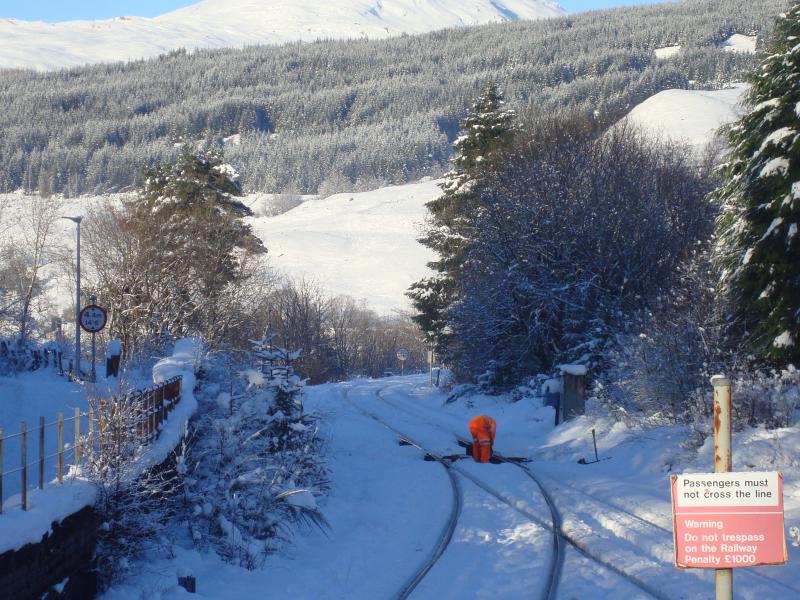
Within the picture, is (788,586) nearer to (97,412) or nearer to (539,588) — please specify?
(539,588)

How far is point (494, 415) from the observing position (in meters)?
27.3

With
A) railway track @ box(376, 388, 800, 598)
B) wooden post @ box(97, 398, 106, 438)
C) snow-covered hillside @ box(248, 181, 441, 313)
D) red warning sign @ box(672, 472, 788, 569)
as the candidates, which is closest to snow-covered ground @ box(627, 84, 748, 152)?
snow-covered hillside @ box(248, 181, 441, 313)

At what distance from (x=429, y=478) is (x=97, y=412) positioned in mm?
8227

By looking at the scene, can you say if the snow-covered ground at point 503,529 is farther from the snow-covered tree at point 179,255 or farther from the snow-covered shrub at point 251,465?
A: the snow-covered tree at point 179,255

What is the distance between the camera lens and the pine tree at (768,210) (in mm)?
15344

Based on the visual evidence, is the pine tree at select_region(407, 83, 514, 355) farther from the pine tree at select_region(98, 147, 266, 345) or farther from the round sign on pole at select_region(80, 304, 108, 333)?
the round sign on pole at select_region(80, 304, 108, 333)

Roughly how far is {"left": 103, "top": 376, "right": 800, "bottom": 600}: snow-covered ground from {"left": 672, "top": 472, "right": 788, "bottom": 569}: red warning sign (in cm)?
451

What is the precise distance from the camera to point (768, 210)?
53.0 feet

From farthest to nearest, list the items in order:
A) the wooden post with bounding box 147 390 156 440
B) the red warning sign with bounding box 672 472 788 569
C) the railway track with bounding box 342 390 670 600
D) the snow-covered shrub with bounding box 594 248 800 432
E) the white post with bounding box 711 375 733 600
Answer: the snow-covered shrub with bounding box 594 248 800 432
the wooden post with bounding box 147 390 156 440
the railway track with bounding box 342 390 670 600
the white post with bounding box 711 375 733 600
the red warning sign with bounding box 672 472 788 569

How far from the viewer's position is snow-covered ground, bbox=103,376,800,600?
923 centimetres

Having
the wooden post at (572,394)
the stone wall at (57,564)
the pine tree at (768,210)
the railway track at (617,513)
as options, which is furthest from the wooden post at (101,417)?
the wooden post at (572,394)

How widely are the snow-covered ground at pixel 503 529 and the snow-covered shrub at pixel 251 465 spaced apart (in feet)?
1.14

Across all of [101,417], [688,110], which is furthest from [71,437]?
[688,110]

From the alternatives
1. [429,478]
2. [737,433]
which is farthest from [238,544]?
[737,433]
